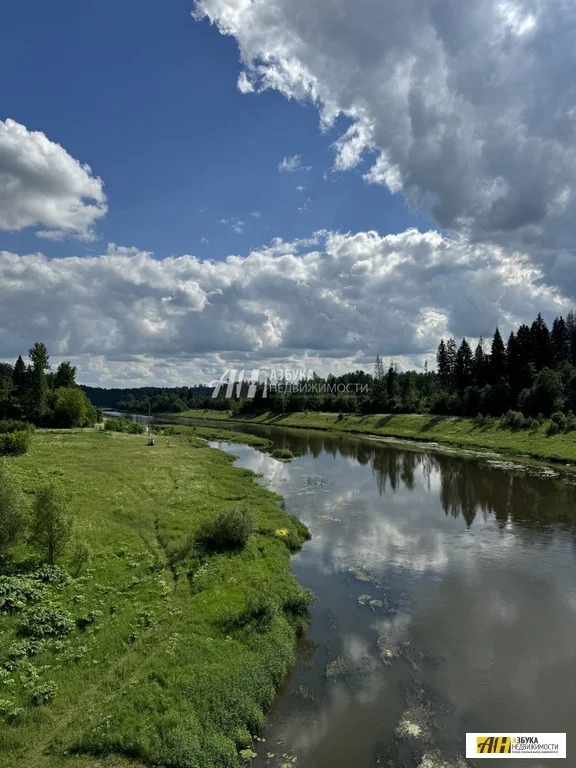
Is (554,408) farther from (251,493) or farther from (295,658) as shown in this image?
(295,658)

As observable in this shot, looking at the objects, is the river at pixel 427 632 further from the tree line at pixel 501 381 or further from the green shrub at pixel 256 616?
the tree line at pixel 501 381

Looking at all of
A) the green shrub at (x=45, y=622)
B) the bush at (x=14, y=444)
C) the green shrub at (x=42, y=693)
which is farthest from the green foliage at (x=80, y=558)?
the bush at (x=14, y=444)

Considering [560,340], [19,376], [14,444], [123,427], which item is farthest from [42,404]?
[560,340]

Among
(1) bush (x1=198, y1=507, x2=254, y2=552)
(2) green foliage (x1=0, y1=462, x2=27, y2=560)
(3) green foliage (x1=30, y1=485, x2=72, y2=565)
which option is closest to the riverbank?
(1) bush (x1=198, y1=507, x2=254, y2=552)

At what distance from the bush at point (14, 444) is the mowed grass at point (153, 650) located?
18.0 metres

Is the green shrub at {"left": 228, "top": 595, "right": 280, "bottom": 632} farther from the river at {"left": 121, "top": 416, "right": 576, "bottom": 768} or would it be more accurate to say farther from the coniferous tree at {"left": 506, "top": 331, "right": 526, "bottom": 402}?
the coniferous tree at {"left": 506, "top": 331, "right": 526, "bottom": 402}

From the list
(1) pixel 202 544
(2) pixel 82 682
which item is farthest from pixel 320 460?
(2) pixel 82 682

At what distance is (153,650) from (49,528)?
9.78 meters

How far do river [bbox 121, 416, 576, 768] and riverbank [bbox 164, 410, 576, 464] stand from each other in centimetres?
2785

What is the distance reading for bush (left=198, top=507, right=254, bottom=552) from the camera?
96.2 feet

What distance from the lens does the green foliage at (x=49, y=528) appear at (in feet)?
77.9

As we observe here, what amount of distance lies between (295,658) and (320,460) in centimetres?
Answer: 5846

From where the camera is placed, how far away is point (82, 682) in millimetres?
15695

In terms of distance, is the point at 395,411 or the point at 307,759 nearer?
the point at 307,759
